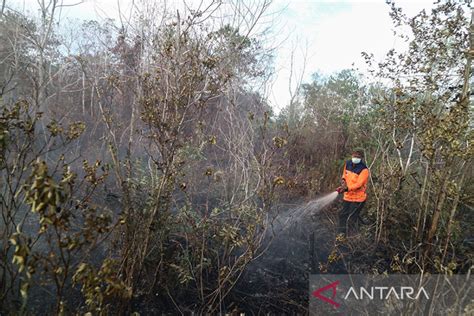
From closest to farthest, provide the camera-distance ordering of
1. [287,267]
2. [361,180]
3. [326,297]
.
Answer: [326,297]
[287,267]
[361,180]

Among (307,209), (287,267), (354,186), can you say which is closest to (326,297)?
(287,267)

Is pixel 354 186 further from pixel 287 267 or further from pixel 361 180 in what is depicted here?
pixel 287 267

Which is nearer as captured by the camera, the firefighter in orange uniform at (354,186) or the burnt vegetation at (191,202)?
the burnt vegetation at (191,202)

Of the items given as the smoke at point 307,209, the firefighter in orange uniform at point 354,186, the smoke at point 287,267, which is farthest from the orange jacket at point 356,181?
the smoke at point 307,209

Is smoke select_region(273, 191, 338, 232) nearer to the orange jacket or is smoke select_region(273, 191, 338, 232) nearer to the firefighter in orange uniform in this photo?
the firefighter in orange uniform

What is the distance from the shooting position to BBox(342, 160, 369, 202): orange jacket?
5.07 meters

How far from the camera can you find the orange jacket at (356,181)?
5070 millimetres

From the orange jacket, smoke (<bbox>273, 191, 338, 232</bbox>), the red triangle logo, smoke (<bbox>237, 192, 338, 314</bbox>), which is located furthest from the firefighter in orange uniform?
the red triangle logo

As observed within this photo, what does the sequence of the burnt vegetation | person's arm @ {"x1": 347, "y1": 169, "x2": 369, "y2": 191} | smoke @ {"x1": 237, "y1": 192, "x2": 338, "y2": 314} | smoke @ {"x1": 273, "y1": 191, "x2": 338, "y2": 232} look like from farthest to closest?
smoke @ {"x1": 273, "y1": 191, "x2": 338, "y2": 232} → person's arm @ {"x1": 347, "y1": 169, "x2": 369, "y2": 191} → smoke @ {"x1": 237, "y1": 192, "x2": 338, "y2": 314} → the burnt vegetation

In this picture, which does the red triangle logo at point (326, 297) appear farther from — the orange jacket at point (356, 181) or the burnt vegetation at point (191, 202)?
the orange jacket at point (356, 181)

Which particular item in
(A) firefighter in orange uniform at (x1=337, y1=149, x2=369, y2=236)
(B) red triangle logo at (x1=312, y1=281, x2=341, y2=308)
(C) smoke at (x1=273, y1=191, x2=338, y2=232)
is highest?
(A) firefighter in orange uniform at (x1=337, y1=149, x2=369, y2=236)

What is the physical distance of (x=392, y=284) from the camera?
3268mm

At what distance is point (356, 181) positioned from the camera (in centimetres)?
513

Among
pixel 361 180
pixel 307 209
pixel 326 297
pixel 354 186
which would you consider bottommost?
pixel 326 297
